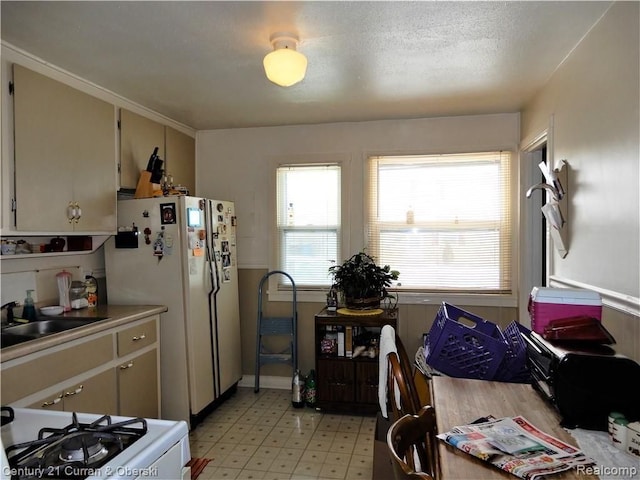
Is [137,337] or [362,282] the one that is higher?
[362,282]

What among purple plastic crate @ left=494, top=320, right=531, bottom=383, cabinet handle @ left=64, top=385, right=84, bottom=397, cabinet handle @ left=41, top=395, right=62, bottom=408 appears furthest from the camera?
cabinet handle @ left=64, top=385, right=84, bottom=397

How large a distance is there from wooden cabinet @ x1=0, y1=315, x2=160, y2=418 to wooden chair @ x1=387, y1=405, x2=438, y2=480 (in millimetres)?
1711

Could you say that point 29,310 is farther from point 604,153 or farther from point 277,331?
point 604,153

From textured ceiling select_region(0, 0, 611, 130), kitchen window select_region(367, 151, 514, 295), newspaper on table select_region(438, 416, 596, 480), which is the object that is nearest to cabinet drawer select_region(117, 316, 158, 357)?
textured ceiling select_region(0, 0, 611, 130)

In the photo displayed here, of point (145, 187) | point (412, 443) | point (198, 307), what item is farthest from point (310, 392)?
point (412, 443)

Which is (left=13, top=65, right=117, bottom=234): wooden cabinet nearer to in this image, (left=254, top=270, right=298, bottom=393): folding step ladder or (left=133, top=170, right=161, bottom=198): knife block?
(left=133, top=170, right=161, bottom=198): knife block

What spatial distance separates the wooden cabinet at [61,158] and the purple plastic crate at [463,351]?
87.0 inches

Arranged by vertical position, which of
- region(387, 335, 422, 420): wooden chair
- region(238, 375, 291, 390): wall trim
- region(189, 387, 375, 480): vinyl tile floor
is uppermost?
region(387, 335, 422, 420): wooden chair

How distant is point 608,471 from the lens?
117cm

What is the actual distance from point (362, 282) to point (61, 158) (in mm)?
2242

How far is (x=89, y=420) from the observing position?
1.29 meters

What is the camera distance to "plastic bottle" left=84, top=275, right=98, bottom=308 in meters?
3.12

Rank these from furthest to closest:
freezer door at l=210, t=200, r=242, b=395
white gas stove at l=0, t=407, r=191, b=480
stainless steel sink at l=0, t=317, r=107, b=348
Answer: freezer door at l=210, t=200, r=242, b=395
stainless steel sink at l=0, t=317, r=107, b=348
white gas stove at l=0, t=407, r=191, b=480

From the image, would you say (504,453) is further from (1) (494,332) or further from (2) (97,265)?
(2) (97,265)
